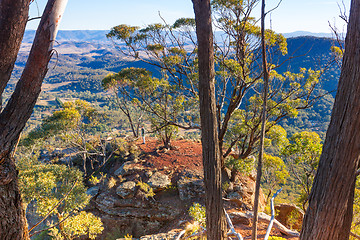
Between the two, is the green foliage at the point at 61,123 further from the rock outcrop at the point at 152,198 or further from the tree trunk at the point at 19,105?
the tree trunk at the point at 19,105

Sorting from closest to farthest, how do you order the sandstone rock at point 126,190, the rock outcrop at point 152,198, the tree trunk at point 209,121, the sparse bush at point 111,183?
1. the tree trunk at point 209,121
2. the rock outcrop at point 152,198
3. the sandstone rock at point 126,190
4. the sparse bush at point 111,183

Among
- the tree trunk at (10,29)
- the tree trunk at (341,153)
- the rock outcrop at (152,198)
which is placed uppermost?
the tree trunk at (10,29)

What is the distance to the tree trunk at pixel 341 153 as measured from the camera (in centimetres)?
185

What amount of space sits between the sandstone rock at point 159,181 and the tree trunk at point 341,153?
21.5 ft

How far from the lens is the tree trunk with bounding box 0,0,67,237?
203 cm

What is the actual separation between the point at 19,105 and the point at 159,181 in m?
6.82

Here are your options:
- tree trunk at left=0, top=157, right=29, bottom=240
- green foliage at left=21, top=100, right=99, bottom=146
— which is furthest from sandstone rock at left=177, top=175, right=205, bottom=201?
tree trunk at left=0, top=157, right=29, bottom=240

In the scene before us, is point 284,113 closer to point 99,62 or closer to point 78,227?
point 78,227

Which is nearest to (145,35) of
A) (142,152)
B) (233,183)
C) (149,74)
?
(149,74)

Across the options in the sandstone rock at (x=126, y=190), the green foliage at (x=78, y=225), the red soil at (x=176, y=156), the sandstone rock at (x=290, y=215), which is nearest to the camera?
the green foliage at (x=78, y=225)

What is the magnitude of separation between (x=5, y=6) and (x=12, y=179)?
164 centimetres

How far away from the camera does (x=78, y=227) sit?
216 inches

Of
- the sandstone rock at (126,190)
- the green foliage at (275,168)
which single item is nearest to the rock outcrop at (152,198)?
the sandstone rock at (126,190)

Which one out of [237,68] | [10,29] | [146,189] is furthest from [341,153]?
[146,189]
